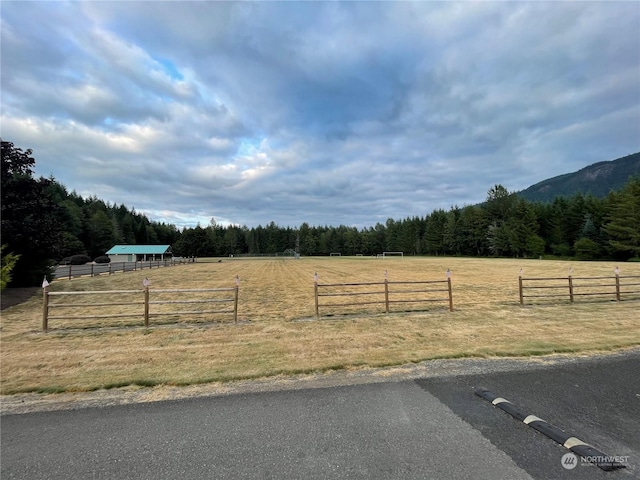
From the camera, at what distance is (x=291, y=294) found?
648 inches

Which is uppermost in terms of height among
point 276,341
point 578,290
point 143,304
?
point 143,304

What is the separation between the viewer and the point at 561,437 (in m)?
3.44

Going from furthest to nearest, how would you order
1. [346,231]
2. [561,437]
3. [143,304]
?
[346,231]
[143,304]
[561,437]

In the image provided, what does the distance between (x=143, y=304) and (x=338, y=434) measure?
10.9 meters

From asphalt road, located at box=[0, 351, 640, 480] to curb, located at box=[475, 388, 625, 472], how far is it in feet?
0.28

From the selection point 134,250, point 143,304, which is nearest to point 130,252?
point 134,250

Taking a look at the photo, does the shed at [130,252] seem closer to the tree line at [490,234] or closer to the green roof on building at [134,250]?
the green roof on building at [134,250]

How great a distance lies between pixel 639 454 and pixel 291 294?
14.0 metres

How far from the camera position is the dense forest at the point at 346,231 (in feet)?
55.5

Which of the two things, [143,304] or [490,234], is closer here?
[143,304]

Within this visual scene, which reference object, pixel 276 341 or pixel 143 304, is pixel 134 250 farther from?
pixel 276 341

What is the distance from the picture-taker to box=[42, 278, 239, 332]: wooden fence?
30.6 ft

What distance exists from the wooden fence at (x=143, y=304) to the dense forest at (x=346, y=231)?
3822mm

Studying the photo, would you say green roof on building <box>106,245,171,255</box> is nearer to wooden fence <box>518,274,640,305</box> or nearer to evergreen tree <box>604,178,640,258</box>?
wooden fence <box>518,274,640,305</box>
